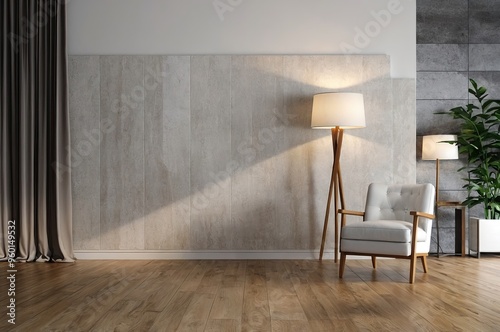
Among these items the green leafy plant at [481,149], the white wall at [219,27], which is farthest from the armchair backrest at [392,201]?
the white wall at [219,27]

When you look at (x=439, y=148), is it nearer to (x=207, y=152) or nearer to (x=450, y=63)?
(x=450, y=63)

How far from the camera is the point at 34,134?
6.60 metres

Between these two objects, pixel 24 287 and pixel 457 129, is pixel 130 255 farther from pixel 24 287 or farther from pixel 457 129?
pixel 457 129

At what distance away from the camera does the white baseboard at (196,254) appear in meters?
6.67

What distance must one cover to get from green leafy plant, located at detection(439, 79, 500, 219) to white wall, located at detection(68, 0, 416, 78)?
84cm

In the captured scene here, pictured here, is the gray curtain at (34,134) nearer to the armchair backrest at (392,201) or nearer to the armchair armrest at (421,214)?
the armchair backrest at (392,201)

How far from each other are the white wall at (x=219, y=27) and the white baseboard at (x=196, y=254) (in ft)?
7.30

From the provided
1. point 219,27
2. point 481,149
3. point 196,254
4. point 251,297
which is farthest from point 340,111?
point 251,297

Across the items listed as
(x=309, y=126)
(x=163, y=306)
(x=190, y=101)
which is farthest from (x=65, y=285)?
(x=309, y=126)

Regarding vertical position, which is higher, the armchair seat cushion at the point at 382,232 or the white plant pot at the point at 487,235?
the armchair seat cushion at the point at 382,232

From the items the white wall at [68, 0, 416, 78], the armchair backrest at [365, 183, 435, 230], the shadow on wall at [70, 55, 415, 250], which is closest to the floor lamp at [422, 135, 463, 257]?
the shadow on wall at [70, 55, 415, 250]

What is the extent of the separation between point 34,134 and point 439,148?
4.50 m

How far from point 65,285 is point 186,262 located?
1.70 meters

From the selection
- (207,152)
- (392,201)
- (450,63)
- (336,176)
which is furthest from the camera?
(450,63)
